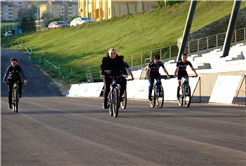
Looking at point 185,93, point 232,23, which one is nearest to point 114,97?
point 185,93

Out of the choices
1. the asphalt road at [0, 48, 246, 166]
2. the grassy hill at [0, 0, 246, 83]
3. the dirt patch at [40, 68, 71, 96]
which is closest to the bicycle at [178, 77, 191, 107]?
the asphalt road at [0, 48, 246, 166]

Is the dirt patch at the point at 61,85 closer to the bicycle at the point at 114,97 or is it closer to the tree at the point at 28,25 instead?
the bicycle at the point at 114,97

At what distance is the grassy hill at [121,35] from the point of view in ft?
169

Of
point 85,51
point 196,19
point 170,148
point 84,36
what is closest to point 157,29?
point 196,19

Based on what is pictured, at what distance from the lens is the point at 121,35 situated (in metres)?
62.6

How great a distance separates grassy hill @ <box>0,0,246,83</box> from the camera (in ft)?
169

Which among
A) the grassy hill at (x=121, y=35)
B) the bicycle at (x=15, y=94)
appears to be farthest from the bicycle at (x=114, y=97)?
the grassy hill at (x=121, y=35)

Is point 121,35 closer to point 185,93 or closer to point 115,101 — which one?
point 185,93

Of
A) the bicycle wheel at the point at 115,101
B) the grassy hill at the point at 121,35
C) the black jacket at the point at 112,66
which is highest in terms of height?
the grassy hill at the point at 121,35

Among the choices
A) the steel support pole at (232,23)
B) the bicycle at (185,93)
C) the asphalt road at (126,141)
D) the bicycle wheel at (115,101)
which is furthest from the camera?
the steel support pole at (232,23)

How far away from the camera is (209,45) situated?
37.9 metres

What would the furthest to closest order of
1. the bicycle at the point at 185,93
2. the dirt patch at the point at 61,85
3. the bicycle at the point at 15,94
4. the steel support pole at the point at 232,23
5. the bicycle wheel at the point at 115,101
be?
1. the dirt patch at the point at 61,85
2. the steel support pole at the point at 232,23
3. the bicycle at the point at 185,93
4. the bicycle at the point at 15,94
5. the bicycle wheel at the point at 115,101

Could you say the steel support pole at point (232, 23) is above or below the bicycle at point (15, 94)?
above

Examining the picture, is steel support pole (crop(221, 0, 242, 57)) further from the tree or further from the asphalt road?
the tree
